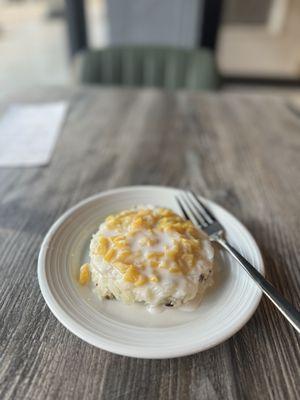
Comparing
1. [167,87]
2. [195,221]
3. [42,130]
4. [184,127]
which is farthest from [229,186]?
[167,87]

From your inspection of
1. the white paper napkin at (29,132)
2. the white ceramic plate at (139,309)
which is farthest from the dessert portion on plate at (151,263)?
the white paper napkin at (29,132)

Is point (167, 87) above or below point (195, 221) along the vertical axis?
below

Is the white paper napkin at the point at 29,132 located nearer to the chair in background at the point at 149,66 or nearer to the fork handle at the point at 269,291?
the chair in background at the point at 149,66

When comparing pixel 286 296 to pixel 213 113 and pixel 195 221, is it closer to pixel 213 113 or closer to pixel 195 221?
pixel 195 221

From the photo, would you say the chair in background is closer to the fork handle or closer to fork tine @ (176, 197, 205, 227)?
fork tine @ (176, 197, 205, 227)

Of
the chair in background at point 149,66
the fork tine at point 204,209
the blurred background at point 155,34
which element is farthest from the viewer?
the blurred background at point 155,34

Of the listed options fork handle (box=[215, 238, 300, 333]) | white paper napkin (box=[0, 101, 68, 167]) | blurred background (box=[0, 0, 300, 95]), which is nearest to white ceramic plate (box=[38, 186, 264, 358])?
fork handle (box=[215, 238, 300, 333])
